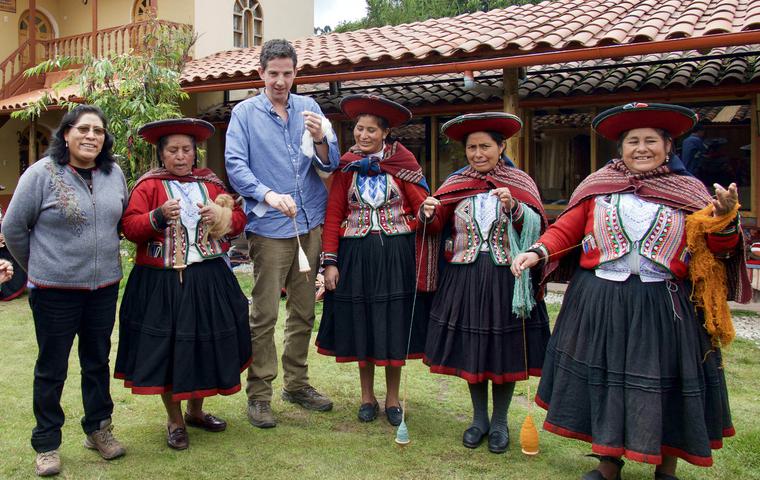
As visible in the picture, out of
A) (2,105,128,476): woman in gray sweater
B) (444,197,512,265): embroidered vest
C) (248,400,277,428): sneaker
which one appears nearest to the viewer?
(2,105,128,476): woman in gray sweater

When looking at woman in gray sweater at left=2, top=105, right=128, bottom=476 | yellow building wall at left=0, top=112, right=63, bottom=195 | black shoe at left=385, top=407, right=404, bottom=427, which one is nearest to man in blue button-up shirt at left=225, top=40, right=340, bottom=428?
black shoe at left=385, top=407, right=404, bottom=427

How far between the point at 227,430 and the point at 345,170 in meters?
1.59

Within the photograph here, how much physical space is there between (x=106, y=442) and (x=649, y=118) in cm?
299

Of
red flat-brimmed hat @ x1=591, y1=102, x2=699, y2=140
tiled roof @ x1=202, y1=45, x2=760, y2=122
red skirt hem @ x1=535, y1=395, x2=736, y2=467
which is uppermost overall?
tiled roof @ x1=202, y1=45, x2=760, y2=122

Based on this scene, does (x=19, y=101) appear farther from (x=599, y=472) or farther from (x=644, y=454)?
(x=644, y=454)

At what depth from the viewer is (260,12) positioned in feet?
50.6

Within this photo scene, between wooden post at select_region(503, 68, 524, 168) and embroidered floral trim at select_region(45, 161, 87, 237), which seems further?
wooden post at select_region(503, 68, 524, 168)

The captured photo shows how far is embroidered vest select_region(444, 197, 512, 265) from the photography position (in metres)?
3.56

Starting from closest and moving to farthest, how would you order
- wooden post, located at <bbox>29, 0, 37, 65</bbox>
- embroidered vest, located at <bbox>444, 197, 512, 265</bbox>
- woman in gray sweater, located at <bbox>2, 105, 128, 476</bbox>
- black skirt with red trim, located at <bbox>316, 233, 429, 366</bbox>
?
woman in gray sweater, located at <bbox>2, 105, 128, 476</bbox> < embroidered vest, located at <bbox>444, 197, 512, 265</bbox> < black skirt with red trim, located at <bbox>316, 233, 429, 366</bbox> < wooden post, located at <bbox>29, 0, 37, 65</bbox>

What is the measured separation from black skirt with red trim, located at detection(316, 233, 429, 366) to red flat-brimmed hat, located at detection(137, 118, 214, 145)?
98 cm

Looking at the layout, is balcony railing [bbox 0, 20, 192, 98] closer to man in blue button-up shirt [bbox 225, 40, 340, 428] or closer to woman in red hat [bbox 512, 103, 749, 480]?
man in blue button-up shirt [bbox 225, 40, 340, 428]

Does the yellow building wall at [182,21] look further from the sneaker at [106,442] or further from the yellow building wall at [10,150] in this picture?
the sneaker at [106,442]

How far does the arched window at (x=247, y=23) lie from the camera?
14766mm

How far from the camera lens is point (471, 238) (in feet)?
11.9
